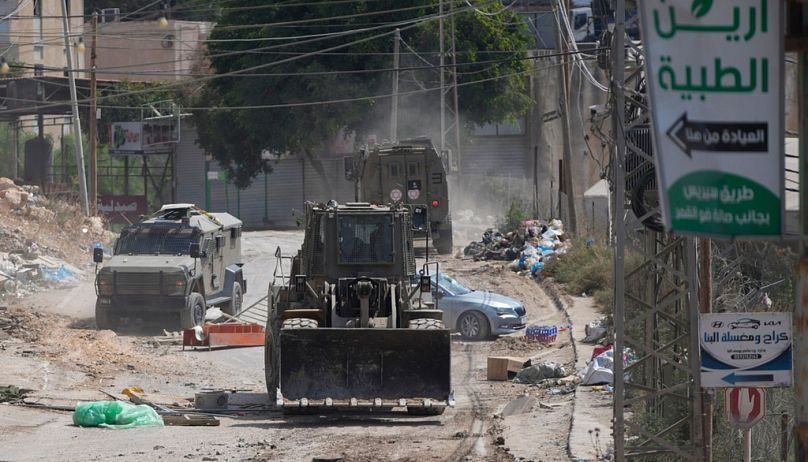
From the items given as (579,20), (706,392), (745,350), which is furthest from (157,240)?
(579,20)

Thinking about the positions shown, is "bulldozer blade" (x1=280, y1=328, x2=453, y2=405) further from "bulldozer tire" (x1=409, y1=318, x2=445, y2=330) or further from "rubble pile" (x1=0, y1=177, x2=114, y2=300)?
"rubble pile" (x1=0, y1=177, x2=114, y2=300)

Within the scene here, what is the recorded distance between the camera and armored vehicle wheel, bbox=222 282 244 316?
26856 millimetres

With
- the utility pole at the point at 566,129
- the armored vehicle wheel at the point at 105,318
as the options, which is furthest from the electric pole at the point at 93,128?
the armored vehicle wheel at the point at 105,318

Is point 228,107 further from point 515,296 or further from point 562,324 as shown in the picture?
point 562,324

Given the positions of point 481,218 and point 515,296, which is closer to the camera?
point 515,296

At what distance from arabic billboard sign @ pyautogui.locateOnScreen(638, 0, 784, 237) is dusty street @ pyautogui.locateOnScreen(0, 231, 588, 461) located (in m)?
7.28

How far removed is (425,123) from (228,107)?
8.08 metres

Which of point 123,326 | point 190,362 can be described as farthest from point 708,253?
point 123,326

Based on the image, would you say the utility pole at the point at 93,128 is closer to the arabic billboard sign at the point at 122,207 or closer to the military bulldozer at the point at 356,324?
the arabic billboard sign at the point at 122,207

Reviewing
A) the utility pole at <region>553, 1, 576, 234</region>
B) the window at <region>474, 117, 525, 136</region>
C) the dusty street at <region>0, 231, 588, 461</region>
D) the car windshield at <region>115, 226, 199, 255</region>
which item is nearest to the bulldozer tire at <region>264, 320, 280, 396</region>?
the dusty street at <region>0, 231, 588, 461</region>

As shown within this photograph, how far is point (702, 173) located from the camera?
19.1 ft

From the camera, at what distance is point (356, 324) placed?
1542 centimetres

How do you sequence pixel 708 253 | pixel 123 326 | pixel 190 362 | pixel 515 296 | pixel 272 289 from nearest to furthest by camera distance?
pixel 708 253 < pixel 272 289 < pixel 190 362 < pixel 123 326 < pixel 515 296

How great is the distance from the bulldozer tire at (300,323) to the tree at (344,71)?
32.0m
